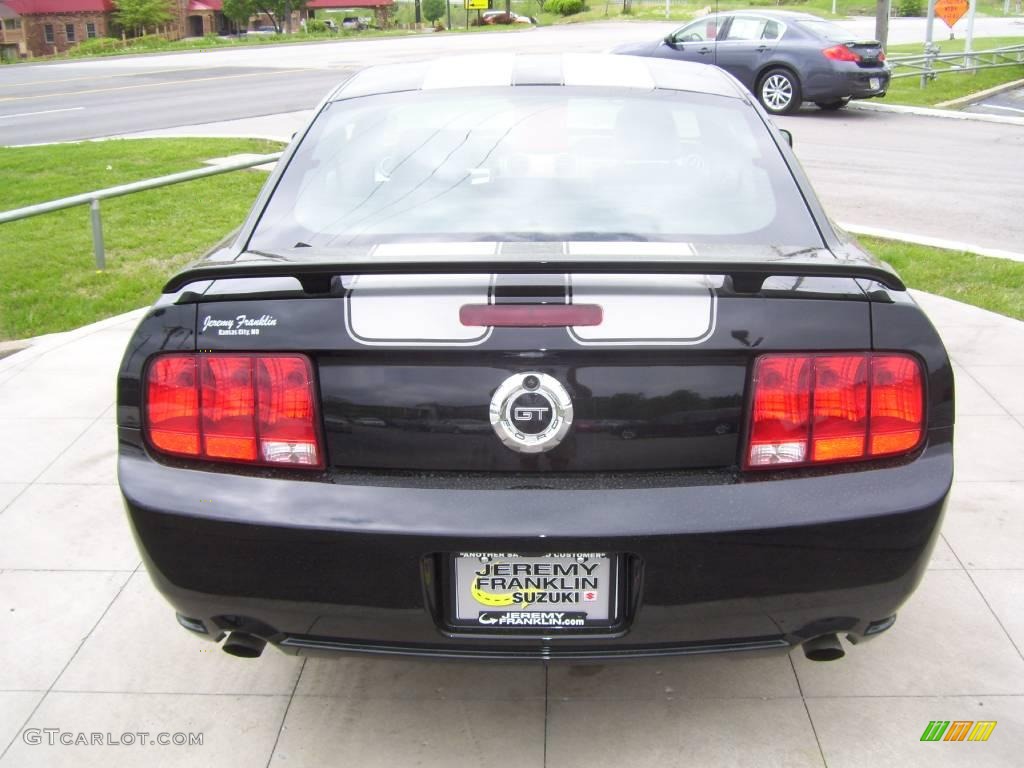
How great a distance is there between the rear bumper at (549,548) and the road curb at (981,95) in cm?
1802

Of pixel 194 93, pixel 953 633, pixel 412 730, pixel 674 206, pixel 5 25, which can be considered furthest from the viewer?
pixel 5 25

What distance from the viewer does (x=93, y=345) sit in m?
6.24

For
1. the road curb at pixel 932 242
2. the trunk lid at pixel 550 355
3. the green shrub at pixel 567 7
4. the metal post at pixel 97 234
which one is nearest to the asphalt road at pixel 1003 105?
the road curb at pixel 932 242

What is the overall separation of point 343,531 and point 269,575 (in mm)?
225

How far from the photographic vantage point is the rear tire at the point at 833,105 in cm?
1744

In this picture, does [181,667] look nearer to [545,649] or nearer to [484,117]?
[545,649]

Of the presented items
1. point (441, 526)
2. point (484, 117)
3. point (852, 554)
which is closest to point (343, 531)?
point (441, 526)

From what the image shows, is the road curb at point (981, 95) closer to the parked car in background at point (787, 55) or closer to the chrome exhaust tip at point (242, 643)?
the parked car in background at point (787, 55)

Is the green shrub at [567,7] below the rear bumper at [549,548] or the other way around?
the other way around

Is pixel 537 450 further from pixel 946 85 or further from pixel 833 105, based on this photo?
pixel 946 85

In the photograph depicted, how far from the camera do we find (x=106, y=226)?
30.9 feet

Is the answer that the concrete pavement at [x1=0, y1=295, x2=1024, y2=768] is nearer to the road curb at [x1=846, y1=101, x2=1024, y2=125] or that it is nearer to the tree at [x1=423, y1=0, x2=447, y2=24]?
the road curb at [x1=846, y1=101, x2=1024, y2=125]

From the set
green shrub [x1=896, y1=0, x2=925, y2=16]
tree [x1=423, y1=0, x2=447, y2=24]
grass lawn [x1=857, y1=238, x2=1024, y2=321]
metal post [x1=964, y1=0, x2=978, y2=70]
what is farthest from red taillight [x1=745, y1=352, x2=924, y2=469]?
tree [x1=423, y1=0, x2=447, y2=24]

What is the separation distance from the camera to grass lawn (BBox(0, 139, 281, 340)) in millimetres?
7328
